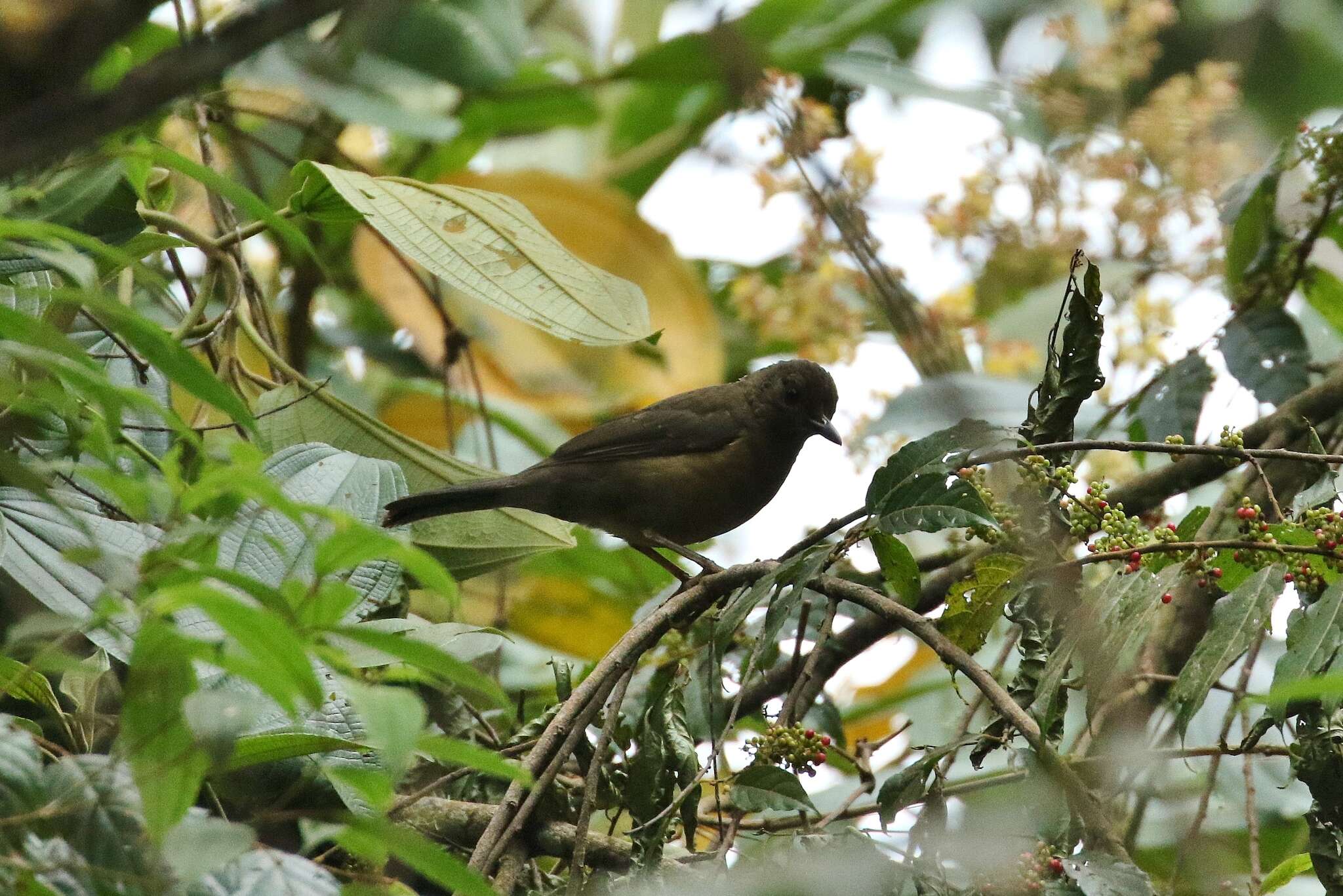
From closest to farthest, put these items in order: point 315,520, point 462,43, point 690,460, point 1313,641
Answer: point 1313,641 < point 315,520 < point 462,43 < point 690,460

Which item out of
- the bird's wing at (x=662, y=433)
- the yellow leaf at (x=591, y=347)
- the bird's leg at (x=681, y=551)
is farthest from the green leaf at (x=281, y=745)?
the yellow leaf at (x=591, y=347)

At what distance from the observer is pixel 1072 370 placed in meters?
2.37

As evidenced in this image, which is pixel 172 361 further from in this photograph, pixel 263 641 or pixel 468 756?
pixel 468 756

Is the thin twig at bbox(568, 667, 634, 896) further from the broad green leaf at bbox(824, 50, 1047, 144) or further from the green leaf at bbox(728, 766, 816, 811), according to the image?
the broad green leaf at bbox(824, 50, 1047, 144)

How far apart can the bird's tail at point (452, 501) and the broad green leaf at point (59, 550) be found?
0.78 m

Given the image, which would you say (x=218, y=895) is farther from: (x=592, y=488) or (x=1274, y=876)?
(x=592, y=488)

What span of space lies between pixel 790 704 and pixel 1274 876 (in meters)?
0.89

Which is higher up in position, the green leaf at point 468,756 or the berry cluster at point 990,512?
the berry cluster at point 990,512

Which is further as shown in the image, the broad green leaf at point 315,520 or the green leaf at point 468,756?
the broad green leaf at point 315,520

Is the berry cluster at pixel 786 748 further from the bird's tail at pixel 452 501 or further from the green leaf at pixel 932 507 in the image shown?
the bird's tail at pixel 452 501

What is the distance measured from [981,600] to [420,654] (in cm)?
143

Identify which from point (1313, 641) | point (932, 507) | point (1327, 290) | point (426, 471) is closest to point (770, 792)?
point (932, 507)

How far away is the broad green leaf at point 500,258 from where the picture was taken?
Result: 3004 millimetres

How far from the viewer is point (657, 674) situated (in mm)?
3291
